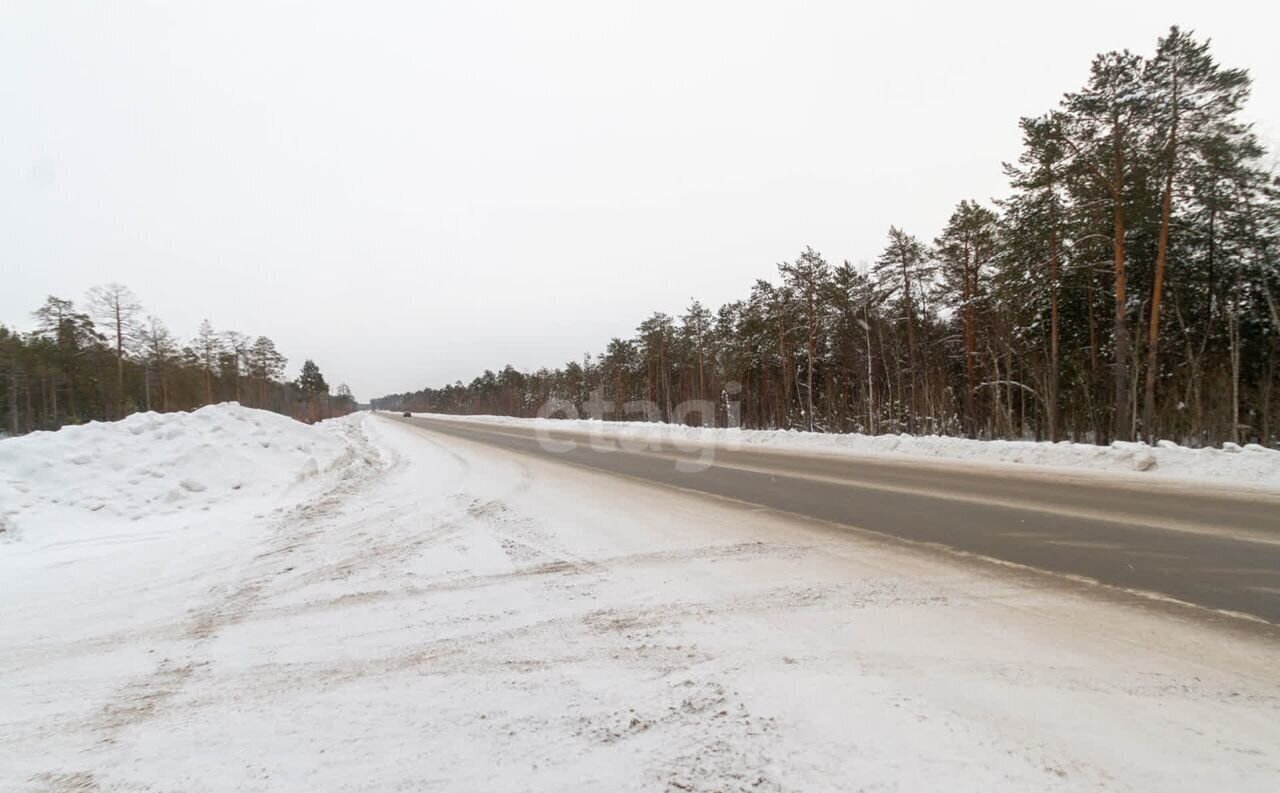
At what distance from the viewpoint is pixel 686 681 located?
2.85m

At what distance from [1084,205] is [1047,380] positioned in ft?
37.2

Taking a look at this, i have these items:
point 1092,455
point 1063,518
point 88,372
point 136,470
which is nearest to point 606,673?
point 1063,518

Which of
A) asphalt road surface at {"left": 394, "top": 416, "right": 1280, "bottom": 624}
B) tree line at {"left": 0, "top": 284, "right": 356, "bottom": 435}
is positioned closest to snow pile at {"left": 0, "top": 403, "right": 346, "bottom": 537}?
asphalt road surface at {"left": 394, "top": 416, "right": 1280, "bottom": 624}

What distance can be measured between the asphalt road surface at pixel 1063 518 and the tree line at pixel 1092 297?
11.0 m

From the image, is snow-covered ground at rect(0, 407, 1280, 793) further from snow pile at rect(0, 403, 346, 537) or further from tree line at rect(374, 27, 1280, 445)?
tree line at rect(374, 27, 1280, 445)

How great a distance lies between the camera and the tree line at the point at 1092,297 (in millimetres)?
16453

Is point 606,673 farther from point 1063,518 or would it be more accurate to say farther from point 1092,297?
point 1092,297

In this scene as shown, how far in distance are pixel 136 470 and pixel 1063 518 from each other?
45.0ft

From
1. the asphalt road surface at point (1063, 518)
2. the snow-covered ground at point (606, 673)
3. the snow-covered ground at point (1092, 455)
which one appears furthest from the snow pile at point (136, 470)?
the snow-covered ground at point (1092, 455)

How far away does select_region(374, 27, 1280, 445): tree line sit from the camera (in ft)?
54.0

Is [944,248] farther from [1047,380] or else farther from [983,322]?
[1047,380]

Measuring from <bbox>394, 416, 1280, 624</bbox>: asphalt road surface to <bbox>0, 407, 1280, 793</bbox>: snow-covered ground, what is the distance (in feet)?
2.51

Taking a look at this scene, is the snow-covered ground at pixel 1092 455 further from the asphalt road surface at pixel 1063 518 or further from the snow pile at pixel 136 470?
the snow pile at pixel 136 470

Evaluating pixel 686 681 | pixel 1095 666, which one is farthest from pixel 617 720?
pixel 1095 666
